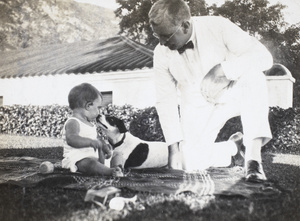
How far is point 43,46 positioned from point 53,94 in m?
0.44

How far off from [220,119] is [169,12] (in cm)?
94

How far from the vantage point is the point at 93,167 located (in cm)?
283

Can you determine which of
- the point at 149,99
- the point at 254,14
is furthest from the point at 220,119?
the point at 254,14

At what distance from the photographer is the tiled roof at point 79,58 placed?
119 inches

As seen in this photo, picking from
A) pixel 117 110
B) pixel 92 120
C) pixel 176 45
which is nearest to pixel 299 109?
pixel 176 45

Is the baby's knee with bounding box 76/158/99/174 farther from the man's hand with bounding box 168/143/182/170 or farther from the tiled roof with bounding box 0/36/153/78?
the tiled roof with bounding box 0/36/153/78

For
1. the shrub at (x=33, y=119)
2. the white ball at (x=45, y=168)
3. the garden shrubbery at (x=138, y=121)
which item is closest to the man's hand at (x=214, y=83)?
the garden shrubbery at (x=138, y=121)

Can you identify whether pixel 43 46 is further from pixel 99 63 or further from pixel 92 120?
pixel 92 120

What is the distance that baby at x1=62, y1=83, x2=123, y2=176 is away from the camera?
9.51 ft

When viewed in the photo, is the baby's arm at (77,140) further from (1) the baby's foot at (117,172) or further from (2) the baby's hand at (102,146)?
(1) the baby's foot at (117,172)

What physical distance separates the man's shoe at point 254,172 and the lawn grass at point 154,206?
80 mm

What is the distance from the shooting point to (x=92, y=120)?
117 inches

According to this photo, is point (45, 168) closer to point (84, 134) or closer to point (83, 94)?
point (84, 134)

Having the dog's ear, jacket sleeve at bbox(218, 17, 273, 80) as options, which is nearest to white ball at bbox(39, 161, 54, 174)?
the dog's ear
